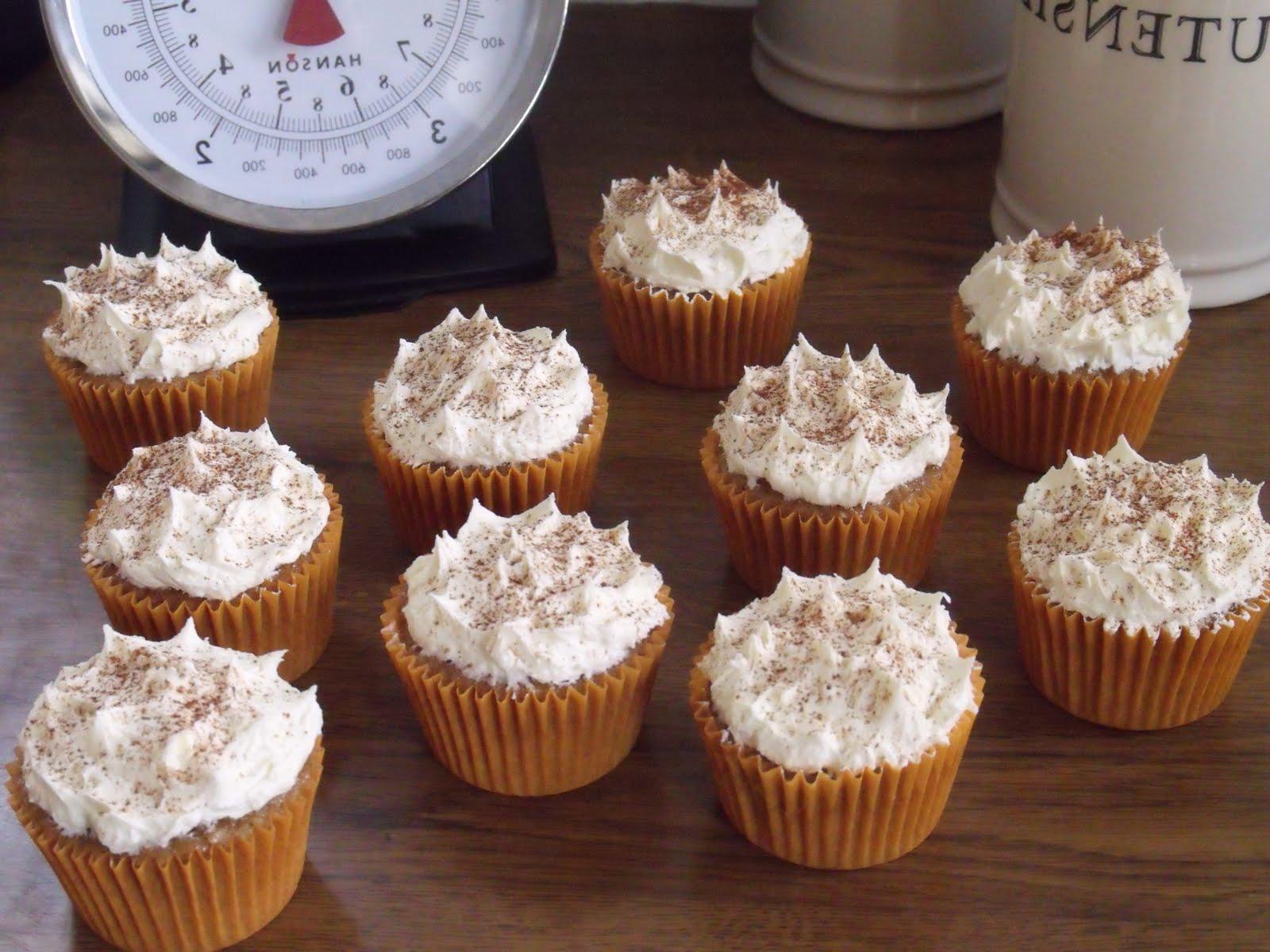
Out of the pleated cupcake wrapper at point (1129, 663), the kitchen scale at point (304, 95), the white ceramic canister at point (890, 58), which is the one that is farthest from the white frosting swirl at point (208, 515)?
the white ceramic canister at point (890, 58)

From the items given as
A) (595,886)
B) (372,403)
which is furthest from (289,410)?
(595,886)

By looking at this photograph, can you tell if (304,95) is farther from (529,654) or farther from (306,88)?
(529,654)

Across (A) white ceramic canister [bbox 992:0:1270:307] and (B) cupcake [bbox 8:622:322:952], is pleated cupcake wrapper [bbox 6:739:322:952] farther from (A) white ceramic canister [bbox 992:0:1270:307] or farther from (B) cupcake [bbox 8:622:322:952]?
(A) white ceramic canister [bbox 992:0:1270:307]

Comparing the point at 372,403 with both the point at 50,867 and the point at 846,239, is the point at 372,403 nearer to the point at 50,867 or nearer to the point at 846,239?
the point at 50,867

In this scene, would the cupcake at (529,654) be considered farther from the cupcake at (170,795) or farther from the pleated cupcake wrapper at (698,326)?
the pleated cupcake wrapper at (698,326)

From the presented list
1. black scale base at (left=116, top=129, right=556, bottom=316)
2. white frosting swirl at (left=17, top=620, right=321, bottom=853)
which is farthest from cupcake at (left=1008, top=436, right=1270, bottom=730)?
black scale base at (left=116, top=129, right=556, bottom=316)

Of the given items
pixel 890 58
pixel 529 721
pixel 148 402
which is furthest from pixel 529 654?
pixel 890 58

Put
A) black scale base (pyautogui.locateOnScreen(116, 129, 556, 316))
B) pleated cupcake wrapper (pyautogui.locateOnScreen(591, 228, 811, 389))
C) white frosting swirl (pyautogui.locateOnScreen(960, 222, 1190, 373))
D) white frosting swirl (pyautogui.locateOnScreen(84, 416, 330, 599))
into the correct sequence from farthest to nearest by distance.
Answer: black scale base (pyautogui.locateOnScreen(116, 129, 556, 316)) → pleated cupcake wrapper (pyautogui.locateOnScreen(591, 228, 811, 389)) → white frosting swirl (pyautogui.locateOnScreen(960, 222, 1190, 373)) → white frosting swirl (pyautogui.locateOnScreen(84, 416, 330, 599))
